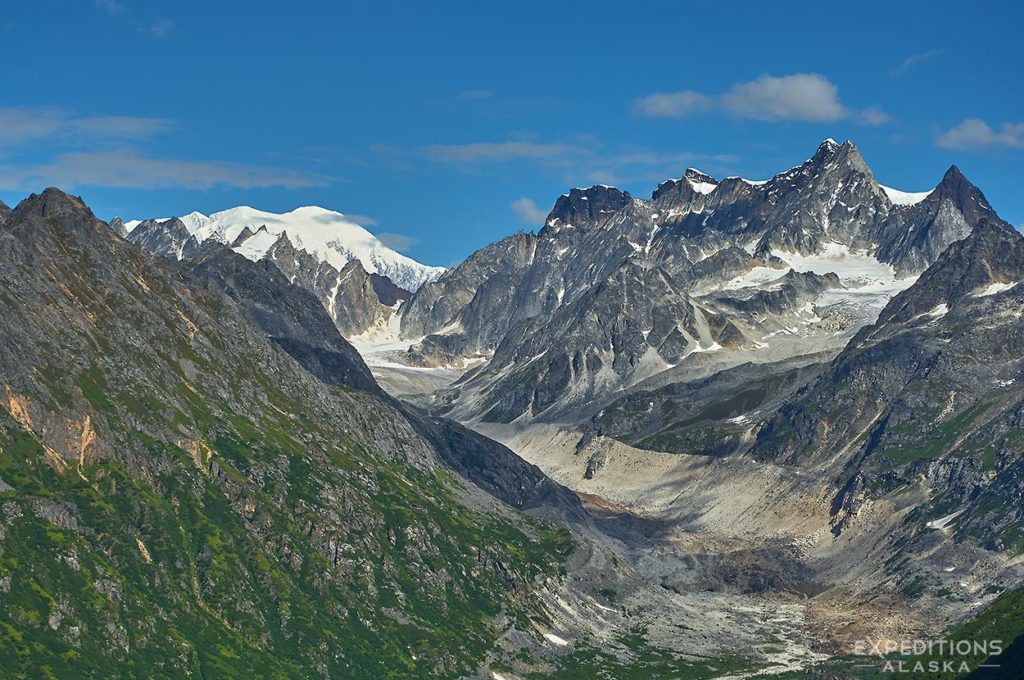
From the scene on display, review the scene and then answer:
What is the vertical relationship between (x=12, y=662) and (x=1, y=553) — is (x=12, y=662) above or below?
below

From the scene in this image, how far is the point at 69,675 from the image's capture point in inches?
7293

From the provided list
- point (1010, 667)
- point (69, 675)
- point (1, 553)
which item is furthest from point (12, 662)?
point (1010, 667)

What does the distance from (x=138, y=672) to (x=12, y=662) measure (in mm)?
18223

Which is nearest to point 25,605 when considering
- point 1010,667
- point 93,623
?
point 93,623

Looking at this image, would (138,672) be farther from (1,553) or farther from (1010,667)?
(1010,667)

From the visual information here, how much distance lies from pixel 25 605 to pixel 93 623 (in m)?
9.94

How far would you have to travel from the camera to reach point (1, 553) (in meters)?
199

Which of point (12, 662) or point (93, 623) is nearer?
point (12, 662)

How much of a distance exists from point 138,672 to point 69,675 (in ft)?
37.6

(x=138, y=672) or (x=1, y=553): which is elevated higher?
(x=1, y=553)

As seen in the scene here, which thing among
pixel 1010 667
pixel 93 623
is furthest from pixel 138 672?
pixel 1010 667

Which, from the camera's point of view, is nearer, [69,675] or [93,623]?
[69,675]

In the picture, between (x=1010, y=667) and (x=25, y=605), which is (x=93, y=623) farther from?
(x=1010, y=667)

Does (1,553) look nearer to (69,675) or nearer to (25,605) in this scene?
(25,605)
